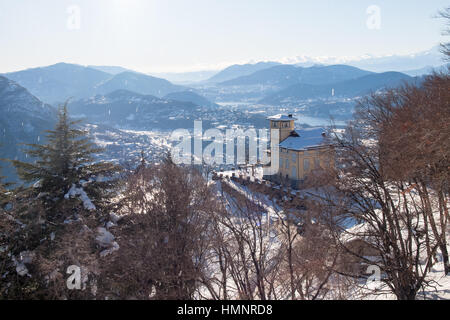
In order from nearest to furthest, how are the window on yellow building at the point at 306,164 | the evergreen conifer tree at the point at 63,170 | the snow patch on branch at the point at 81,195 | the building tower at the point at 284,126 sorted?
1. the snow patch on branch at the point at 81,195
2. the evergreen conifer tree at the point at 63,170
3. the window on yellow building at the point at 306,164
4. the building tower at the point at 284,126

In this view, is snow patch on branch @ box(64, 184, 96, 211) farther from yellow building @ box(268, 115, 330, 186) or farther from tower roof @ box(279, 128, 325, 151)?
tower roof @ box(279, 128, 325, 151)

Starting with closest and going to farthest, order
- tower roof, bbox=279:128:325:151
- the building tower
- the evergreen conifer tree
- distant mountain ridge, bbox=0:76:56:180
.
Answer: the evergreen conifer tree → tower roof, bbox=279:128:325:151 → the building tower → distant mountain ridge, bbox=0:76:56:180

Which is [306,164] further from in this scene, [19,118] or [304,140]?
[19,118]

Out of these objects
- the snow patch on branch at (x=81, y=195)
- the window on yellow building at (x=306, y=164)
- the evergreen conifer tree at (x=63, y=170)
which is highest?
the evergreen conifer tree at (x=63, y=170)

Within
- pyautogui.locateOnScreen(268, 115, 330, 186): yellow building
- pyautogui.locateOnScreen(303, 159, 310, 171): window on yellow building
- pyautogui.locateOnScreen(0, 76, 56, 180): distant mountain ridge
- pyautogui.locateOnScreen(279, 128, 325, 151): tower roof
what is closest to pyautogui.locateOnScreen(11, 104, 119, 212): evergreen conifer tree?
pyautogui.locateOnScreen(268, 115, 330, 186): yellow building

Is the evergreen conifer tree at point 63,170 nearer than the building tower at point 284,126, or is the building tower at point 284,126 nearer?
the evergreen conifer tree at point 63,170

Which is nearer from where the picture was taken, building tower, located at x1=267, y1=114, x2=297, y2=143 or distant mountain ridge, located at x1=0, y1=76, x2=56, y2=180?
building tower, located at x1=267, y1=114, x2=297, y2=143

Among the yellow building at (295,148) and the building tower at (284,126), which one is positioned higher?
the building tower at (284,126)

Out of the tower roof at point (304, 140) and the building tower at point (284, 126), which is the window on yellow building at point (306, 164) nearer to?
the tower roof at point (304, 140)

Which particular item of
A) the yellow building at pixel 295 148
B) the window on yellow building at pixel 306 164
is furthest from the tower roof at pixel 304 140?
the window on yellow building at pixel 306 164
